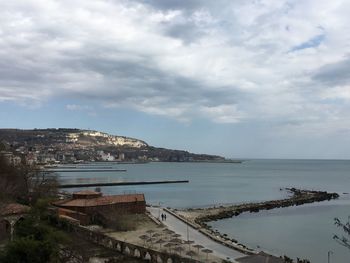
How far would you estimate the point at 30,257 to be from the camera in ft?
58.1

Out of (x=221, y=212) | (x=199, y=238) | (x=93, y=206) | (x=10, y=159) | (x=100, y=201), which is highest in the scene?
(x=10, y=159)

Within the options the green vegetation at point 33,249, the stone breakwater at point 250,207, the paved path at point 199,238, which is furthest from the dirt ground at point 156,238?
the green vegetation at point 33,249

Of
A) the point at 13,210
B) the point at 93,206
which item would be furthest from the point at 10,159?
the point at 13,210

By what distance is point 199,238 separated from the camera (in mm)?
35156

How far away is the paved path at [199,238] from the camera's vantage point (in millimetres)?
29062

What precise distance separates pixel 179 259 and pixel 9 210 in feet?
43.9

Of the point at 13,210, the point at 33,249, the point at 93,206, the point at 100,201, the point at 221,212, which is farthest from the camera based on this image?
the point at 221,212

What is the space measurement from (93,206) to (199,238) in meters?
12.0

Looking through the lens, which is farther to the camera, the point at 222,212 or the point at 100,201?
the point at 222,212

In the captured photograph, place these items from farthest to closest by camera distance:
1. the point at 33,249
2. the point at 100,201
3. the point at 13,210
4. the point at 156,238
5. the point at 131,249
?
1. the point at 100,201
2. the point at 156,238
3. the point at 13,210
4. the point at 131,249
5. the point at 33,249

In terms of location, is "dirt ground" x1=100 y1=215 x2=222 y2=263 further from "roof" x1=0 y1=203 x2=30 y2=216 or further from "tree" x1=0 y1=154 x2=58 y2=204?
"tree" x1=0 y1=154 x2=58 y2=204

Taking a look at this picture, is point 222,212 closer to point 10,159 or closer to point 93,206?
point 93,206

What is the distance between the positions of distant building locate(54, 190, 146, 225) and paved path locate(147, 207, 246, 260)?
2663mm

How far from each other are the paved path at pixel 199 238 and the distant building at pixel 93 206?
2.66 metres
